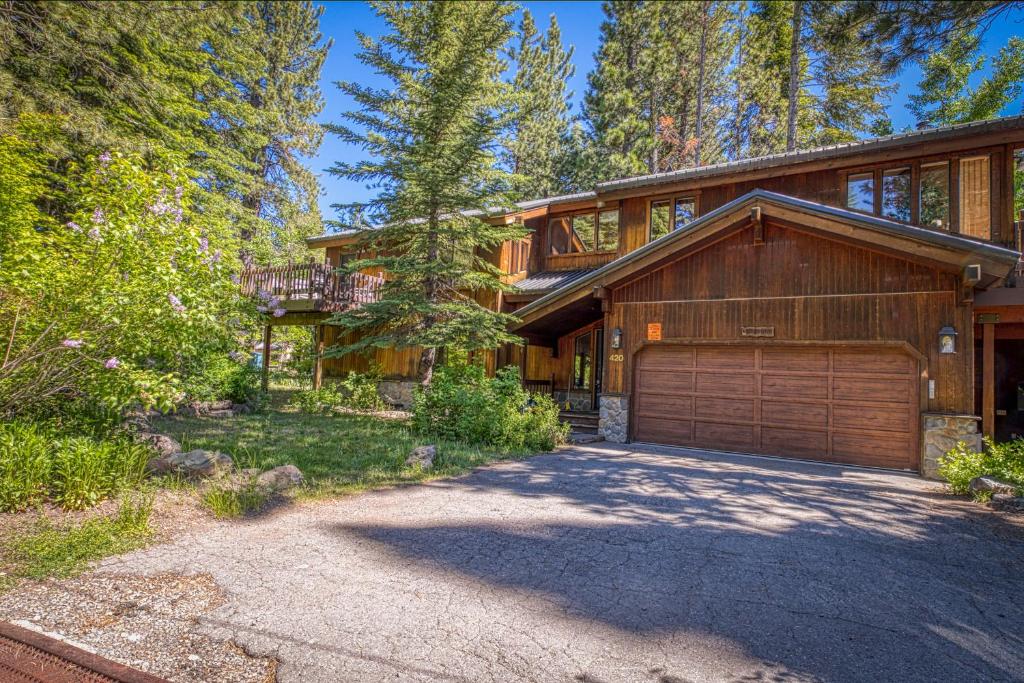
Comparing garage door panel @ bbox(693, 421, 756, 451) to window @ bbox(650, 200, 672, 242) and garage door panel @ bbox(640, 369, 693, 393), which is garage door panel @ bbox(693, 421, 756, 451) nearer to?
garage door panel @ bbox(640, 369, 693, 393)

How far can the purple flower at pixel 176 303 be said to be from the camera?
16.3 ft

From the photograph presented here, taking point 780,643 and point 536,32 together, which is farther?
point 536,32

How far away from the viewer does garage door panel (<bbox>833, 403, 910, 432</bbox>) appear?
8.30 m

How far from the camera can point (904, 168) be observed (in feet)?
35.2

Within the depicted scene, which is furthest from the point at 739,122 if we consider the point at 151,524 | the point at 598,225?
the point at 151,524

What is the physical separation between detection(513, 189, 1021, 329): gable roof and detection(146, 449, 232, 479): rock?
676 cm

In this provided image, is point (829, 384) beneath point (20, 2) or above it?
beneath

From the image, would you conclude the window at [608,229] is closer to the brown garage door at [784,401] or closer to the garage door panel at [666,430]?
the brown garage door at [784,401]

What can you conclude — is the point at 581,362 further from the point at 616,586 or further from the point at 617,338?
the point at 616,586

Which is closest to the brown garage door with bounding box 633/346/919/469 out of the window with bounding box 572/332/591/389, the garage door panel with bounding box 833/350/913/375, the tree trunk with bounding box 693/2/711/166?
the garage door panel with bounding box 833/350/913/375

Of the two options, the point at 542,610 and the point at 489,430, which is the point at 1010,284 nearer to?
the point at 489,430

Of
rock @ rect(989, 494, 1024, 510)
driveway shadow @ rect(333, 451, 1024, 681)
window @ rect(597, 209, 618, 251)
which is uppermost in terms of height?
window @ rect(597, 209, 618, 251)

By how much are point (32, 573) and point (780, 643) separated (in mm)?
4800

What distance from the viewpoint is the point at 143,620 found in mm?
3062
